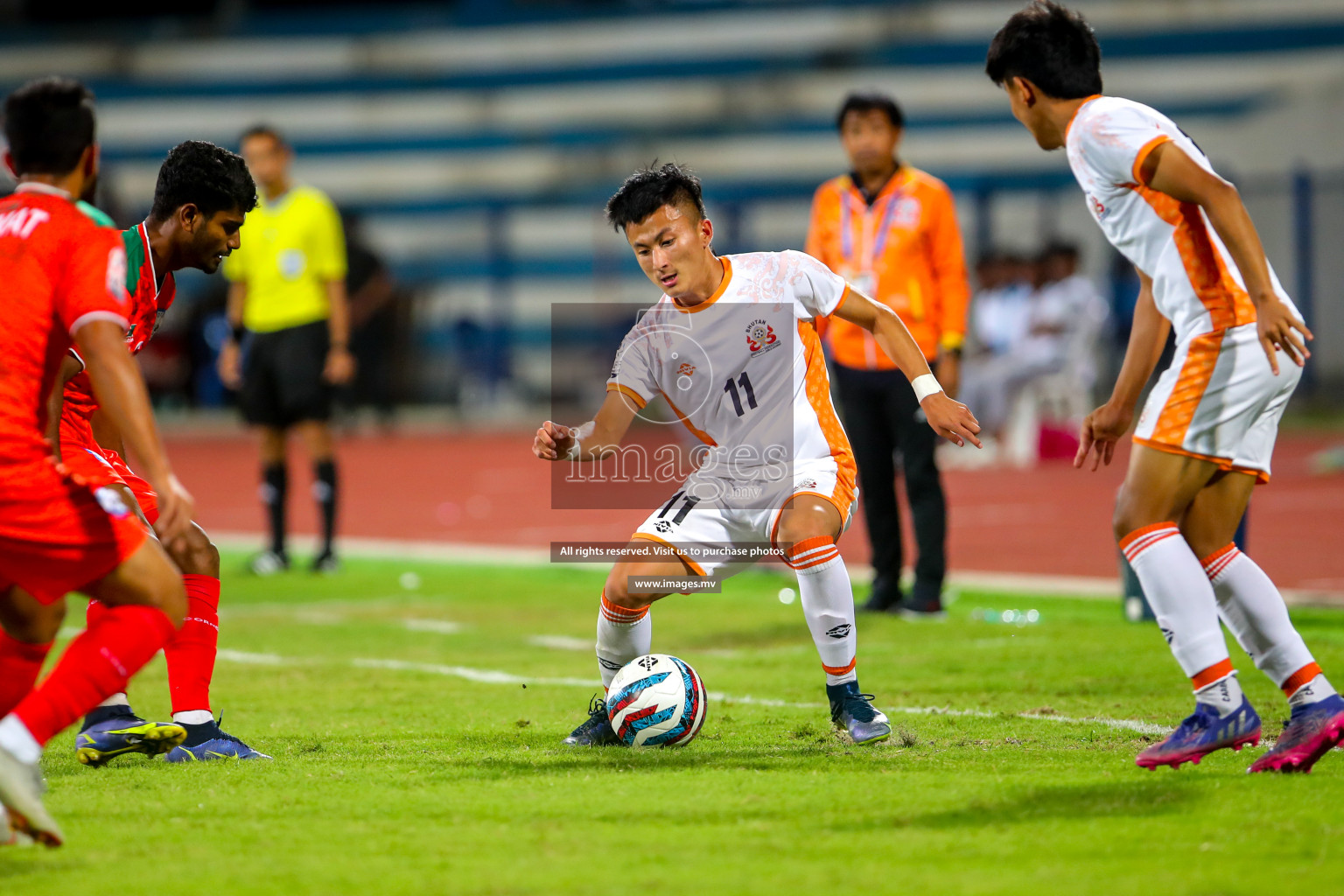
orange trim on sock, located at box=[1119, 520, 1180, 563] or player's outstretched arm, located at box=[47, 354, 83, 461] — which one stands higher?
player's outstretched arm, located at box=[47, 354, 83, 461]

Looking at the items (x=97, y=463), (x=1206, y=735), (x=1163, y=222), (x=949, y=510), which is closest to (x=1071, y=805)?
(x=1206, y=735)

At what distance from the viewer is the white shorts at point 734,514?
519 centimetres

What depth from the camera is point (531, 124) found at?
101ft

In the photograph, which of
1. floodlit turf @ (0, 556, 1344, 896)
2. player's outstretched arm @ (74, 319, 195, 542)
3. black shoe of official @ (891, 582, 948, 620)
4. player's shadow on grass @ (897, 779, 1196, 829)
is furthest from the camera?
black shoe of official @ (891, 582, 948, 620)

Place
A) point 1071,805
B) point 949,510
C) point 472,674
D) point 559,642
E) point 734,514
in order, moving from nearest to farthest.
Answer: point 1071,805
point 734,514
point 472,674
point 559,642
point 949,510

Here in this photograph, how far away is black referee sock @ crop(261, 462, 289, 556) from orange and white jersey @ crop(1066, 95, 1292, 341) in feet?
22.3

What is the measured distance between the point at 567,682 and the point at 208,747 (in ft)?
6.16

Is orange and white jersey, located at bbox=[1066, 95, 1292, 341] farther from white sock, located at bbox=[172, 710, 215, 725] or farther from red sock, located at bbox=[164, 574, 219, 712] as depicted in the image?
white sock, located at bbox=[172, 710, 215, 725]

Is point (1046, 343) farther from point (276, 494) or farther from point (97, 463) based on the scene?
point (97, 463)

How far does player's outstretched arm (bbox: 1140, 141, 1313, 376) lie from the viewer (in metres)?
4.21

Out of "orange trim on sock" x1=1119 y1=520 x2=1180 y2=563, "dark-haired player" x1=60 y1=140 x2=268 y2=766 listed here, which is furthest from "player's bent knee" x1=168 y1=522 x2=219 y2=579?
"orange trim on sock" x1=1119 y1=520 x2=1180 y2=563

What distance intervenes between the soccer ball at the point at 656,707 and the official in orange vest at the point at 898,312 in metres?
3.17

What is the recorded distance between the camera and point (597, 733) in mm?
5191

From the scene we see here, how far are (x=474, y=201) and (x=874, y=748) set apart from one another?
25233 millimetres
